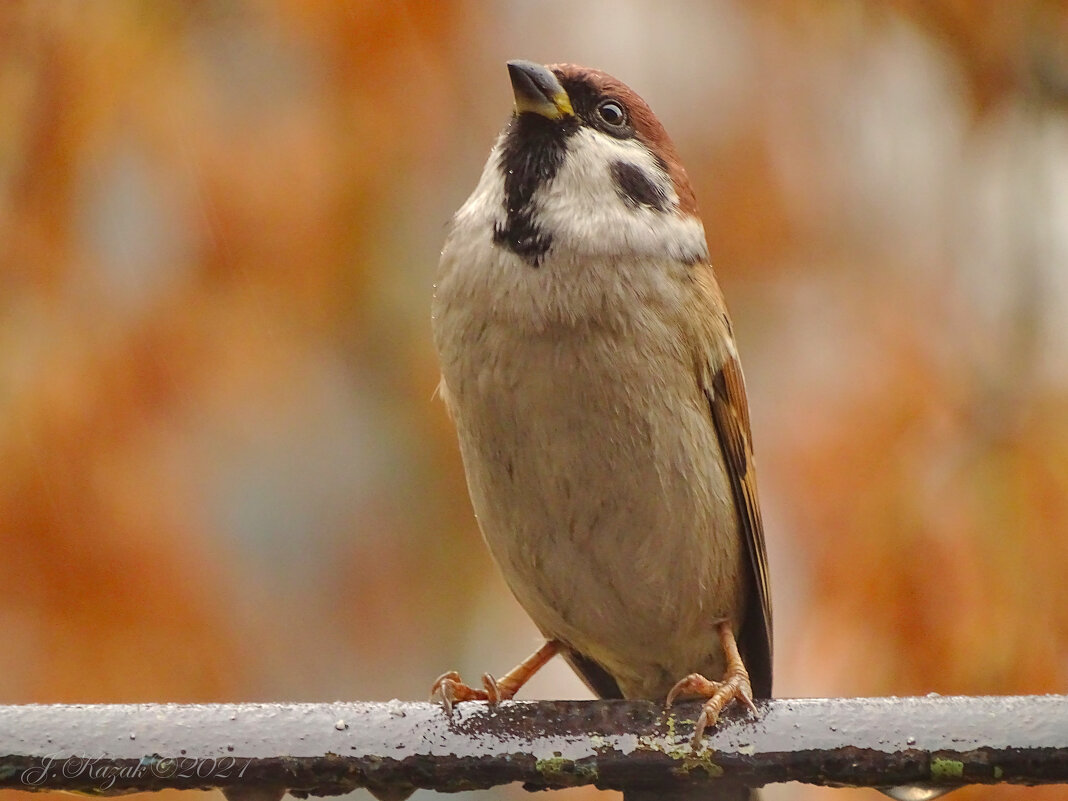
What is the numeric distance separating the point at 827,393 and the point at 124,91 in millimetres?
2355

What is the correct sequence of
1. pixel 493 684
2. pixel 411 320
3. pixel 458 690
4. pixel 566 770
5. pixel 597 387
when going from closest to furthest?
pixel 566 770 → pixel 597 387 → pixel 458 690 → pixel 493 684 → pixel 411 320

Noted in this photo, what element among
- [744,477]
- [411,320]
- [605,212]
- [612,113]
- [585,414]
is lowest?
[744,477]

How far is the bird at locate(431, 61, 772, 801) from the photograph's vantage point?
2768 mm

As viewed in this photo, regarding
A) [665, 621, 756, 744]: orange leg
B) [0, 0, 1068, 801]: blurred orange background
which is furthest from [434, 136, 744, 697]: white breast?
[0, 0, 1068, 801]: blurred orange background

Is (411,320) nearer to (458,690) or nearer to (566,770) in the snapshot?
(458,690)

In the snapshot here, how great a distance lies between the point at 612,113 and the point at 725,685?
137cm

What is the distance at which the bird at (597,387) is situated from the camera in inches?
109

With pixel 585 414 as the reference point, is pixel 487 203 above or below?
above

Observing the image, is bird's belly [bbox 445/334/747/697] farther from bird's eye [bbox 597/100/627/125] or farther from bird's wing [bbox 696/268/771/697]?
bird's eye [bbox 597/100/627/125]

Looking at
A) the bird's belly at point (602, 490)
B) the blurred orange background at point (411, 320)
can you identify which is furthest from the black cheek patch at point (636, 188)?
the blurred orange background at point (411, 320)

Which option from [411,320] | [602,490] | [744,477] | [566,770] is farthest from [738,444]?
[411,320]

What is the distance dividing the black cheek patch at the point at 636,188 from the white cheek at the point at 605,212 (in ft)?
0.04

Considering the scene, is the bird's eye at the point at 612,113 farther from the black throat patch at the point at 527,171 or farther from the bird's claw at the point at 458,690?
the bird's claw at the point at 458,690

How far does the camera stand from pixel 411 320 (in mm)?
4566
